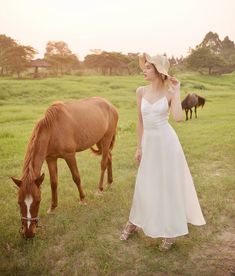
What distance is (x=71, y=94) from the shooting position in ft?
108

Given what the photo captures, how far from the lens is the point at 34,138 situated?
541cm

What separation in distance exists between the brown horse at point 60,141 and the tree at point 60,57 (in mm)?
60826

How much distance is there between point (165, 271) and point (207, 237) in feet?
3.92

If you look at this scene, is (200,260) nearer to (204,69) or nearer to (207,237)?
(207,237)

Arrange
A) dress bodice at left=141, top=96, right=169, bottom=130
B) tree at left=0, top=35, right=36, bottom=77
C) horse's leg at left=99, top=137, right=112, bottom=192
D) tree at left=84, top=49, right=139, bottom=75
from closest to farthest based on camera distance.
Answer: dress bodice at left=141, top=96, right=169, bottom=130 → horse's leg at left=99, top=137, right=112, bottom=192 → tree at left=0, top=35, right=36, bottom=77 → tree at left=84, top=49, right=139, bottom=75

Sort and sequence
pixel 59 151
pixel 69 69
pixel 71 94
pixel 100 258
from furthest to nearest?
pixel 69 69 → pixel 71 94 → pixel 59 151 → pixel 100 258

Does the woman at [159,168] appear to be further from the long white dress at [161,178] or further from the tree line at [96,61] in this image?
the tree line at [96,61]

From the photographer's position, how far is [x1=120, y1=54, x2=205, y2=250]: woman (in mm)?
4578

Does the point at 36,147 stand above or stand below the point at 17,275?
above

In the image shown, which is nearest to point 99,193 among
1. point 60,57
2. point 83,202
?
point 83,202

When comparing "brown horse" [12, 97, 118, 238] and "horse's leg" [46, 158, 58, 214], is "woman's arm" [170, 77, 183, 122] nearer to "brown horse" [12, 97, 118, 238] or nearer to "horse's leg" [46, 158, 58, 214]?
"brown horse" [12, 97, 118, 238]

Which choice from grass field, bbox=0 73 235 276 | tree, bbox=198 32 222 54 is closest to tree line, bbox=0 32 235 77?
tree, bbox=198 32 222 54

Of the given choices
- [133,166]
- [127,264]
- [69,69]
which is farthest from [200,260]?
[69,69]

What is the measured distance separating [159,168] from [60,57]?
66725 millimetres
